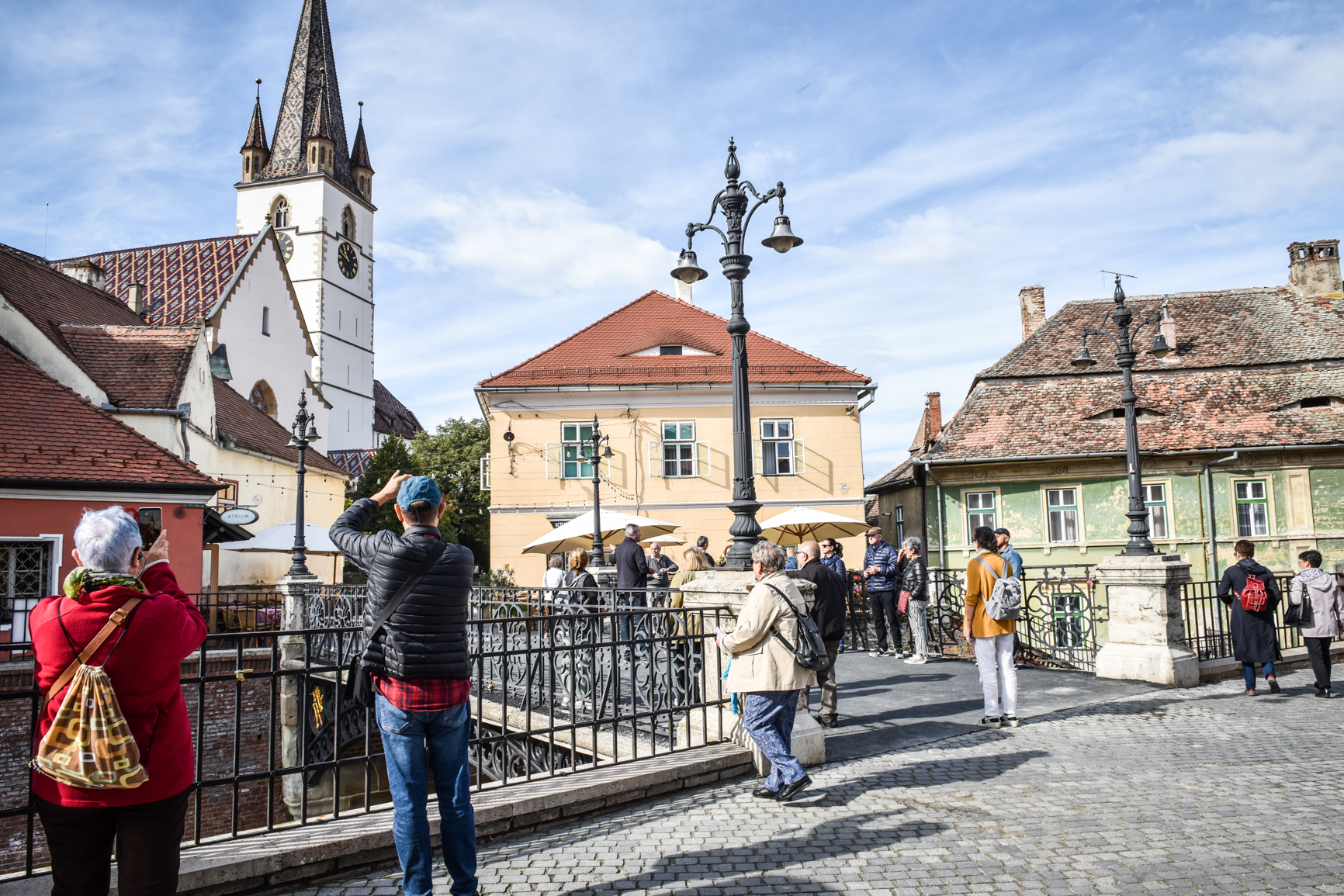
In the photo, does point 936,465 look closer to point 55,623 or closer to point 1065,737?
point 1065,737

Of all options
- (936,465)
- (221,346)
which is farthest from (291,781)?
(221,346)

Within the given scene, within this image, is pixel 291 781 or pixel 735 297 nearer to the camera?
pixel 735 297

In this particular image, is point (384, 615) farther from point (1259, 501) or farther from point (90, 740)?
point (1259, 501)

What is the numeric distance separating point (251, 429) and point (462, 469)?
1816cm

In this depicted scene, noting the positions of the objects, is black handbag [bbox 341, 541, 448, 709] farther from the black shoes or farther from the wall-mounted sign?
the wall-mounted sign

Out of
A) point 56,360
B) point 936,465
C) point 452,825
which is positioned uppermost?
point 56,360

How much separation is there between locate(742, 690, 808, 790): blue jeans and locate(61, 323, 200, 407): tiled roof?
2060cm

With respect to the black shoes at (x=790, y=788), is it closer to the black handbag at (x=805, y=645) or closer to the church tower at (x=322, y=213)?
the black handbag at (x=805, y=645)

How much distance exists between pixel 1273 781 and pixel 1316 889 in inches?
87.8

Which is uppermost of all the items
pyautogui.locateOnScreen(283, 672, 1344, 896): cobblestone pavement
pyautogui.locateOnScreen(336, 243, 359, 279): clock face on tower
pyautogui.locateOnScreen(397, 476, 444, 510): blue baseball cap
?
pyautogui.locateOnScreen(336, 243, 359, 279): clock face on tower

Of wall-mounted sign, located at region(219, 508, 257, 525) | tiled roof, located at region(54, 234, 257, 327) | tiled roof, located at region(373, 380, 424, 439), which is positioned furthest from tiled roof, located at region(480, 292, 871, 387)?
tiled roof, located at region(373, 380, 424, 439)

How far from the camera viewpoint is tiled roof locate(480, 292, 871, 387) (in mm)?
28672

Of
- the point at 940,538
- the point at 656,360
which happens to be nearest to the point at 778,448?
the point at 656,360

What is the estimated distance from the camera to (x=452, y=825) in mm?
3881
